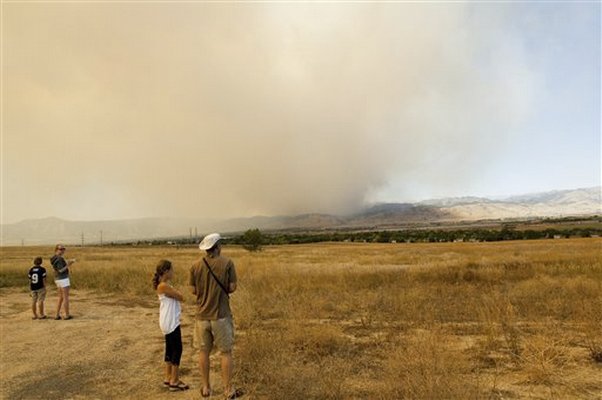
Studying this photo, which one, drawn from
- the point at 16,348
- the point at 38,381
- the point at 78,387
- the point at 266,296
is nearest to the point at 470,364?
the point at 78,387

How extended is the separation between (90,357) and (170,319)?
346cm

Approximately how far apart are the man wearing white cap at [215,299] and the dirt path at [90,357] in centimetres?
98

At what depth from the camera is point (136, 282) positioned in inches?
834

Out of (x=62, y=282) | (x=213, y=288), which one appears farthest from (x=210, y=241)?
(x=62, y=282)

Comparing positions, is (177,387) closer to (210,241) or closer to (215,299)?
(215,299)

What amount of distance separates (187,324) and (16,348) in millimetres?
4029

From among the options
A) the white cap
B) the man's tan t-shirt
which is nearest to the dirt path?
the man's tan t-shirt

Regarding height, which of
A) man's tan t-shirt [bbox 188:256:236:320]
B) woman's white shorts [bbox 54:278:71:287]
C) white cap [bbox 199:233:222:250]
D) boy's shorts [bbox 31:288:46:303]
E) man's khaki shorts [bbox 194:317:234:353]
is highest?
white cap [bbox 199:233:222:250]

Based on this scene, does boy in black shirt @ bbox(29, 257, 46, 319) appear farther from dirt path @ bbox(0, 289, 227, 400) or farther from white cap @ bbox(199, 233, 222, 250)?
white cap @ bbox(199, 233, 222, 250)

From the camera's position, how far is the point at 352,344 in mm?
9289

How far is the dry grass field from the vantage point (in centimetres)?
646

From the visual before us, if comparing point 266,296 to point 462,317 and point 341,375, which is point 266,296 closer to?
point 462,317

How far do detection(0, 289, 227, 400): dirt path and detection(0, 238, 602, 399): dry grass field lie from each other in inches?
1.4

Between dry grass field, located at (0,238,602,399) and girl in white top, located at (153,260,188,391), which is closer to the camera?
dry grass field, located at (0,238,602,399)
